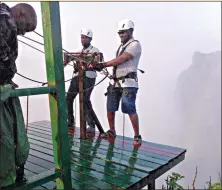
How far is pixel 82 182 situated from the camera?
3447mm

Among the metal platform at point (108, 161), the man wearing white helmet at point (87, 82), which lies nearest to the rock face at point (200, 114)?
the man wearing white helmet at point (87, 82)

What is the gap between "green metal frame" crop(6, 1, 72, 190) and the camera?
100.0 inches

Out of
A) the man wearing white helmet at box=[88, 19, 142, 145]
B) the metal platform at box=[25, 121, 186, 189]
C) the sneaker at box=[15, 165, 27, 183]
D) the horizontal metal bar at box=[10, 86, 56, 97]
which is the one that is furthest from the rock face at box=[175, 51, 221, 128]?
the horizontal metal bar at box=[10, 86, 56, 97]

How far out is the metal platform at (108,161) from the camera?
3.50 meters

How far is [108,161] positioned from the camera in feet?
13.9

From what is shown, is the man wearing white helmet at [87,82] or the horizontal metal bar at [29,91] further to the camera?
the man wearing white helmet at [87,82]

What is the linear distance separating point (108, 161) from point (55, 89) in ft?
6.82

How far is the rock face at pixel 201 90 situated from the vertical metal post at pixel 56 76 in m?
60.4

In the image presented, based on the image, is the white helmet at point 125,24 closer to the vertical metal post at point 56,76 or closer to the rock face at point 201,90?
the vertical metal post at point 56,76

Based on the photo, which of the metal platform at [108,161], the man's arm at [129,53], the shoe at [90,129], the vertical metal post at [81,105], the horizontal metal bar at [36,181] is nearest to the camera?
the horizontal metal bar at [36,181]

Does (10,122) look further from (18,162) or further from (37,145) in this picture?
(37,145)

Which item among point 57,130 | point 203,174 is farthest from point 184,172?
point 57,130

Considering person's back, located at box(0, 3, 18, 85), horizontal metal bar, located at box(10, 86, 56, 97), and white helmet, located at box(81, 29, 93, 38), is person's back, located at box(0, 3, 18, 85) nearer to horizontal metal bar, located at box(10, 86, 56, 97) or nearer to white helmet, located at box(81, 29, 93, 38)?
horizontal metal bar, located at box(10, 86, 56, 97)

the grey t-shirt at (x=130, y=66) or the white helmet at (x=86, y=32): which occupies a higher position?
the white helmet at (x=86, y=32)
